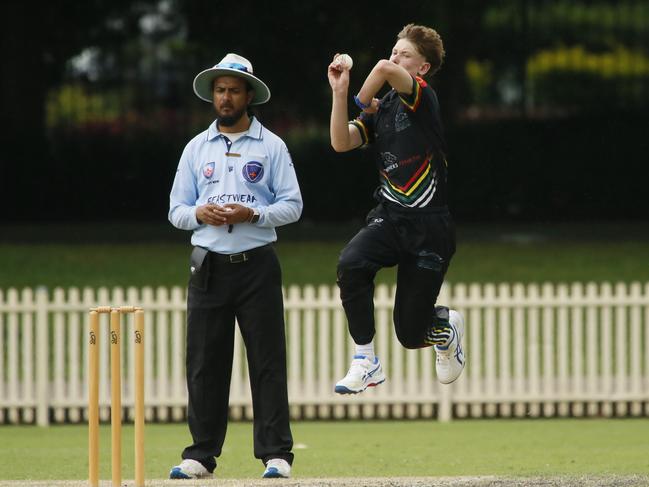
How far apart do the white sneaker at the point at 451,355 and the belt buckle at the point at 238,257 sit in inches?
44.7

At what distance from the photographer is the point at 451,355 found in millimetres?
7668

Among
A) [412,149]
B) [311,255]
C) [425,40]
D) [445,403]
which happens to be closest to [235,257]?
[412,149]

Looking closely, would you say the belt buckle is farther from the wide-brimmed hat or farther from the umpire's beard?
the wide-brimmed hat

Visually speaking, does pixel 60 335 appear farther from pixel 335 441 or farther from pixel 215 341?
pixel 215 341

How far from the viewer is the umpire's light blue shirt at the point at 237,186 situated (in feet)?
24.4

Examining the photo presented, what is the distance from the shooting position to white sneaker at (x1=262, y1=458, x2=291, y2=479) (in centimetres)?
736

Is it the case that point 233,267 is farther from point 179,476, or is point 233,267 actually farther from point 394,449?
point 394,449

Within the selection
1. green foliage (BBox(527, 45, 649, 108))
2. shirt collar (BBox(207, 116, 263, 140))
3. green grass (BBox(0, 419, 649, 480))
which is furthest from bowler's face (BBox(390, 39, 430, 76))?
green foliage (BBox(527, 45, 649, 108))

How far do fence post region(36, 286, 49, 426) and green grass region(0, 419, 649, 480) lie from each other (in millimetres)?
194

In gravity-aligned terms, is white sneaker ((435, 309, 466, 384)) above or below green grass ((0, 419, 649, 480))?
above

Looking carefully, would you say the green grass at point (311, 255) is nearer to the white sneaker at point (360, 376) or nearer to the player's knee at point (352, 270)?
the white sneaker at point (360, 376)

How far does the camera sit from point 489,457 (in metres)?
10.2

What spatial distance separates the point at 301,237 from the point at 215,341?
12724 millimetres

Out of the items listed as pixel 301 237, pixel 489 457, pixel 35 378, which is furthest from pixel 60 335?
pixel 301 237
